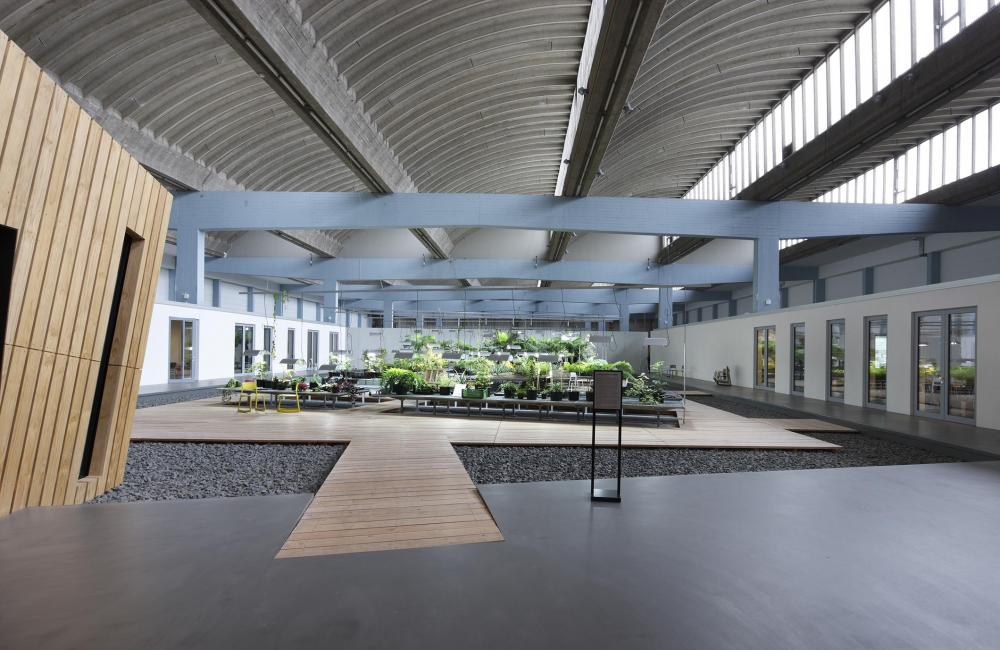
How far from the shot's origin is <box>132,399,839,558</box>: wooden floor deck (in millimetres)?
3172

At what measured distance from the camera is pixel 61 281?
11.0ft

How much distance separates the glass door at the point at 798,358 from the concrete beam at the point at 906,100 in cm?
369

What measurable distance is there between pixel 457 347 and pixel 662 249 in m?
8.17

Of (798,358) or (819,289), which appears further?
(819,289)

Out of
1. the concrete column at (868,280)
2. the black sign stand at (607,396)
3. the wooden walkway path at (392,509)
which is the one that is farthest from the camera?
the concrete column at (868,280)

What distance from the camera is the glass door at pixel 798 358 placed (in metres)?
12.4

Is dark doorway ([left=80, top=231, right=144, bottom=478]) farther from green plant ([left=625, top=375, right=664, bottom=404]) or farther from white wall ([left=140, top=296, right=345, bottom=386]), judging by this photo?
white wall ([left=140, top=296, right=345, bottom=386])

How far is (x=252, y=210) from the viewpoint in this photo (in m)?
11.2

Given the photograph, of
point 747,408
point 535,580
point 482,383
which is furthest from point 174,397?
point 747,408

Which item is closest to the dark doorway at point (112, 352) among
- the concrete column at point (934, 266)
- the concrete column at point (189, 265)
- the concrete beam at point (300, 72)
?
the concrete beam at point (300, 72)

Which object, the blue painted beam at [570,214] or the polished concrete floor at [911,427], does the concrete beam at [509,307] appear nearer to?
the blue painted beam at [570,214]

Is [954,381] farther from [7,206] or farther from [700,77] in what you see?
[7,206]

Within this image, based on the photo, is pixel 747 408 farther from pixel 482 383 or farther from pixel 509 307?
pixel 509 307

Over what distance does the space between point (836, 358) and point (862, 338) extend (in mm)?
1204
